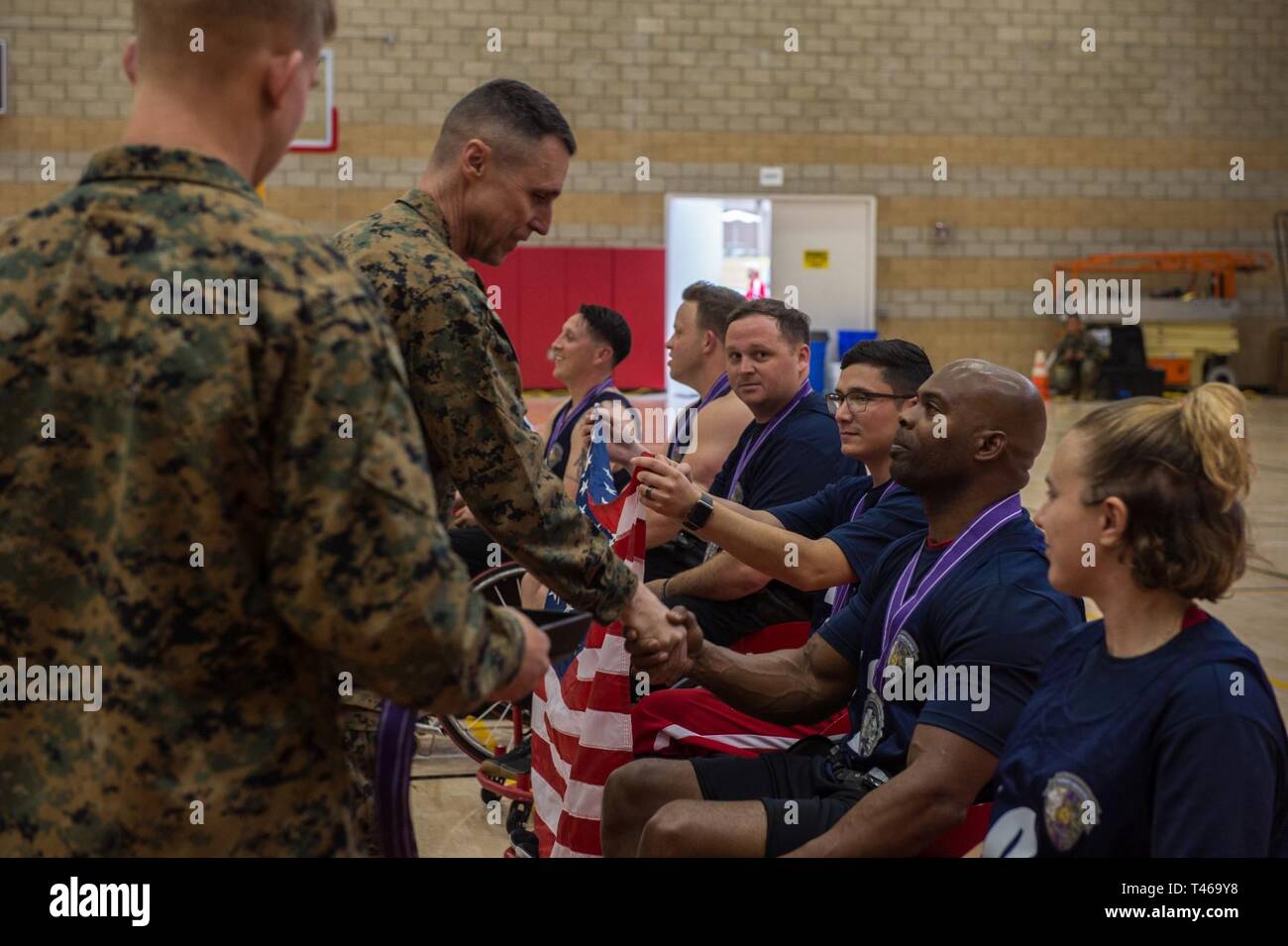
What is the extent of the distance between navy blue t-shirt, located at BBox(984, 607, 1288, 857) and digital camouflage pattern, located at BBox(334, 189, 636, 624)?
836 mm

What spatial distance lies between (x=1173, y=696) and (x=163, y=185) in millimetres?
1545

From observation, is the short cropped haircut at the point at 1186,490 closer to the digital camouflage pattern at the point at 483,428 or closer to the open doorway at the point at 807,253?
the digital camouflage pattern at the point at 483,428

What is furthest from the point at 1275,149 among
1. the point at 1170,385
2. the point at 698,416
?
the point at 698,416

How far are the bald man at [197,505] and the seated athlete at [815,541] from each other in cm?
199

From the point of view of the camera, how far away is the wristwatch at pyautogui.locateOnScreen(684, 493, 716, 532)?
350 centimetres

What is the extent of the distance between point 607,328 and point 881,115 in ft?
45.6

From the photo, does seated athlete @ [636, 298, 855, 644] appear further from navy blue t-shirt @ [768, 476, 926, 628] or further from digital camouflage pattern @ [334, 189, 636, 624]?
digital camouflage pattern @ [334, 189, 636, 624]

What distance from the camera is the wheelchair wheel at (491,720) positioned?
4.27 meters

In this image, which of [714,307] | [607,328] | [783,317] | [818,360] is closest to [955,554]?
[783,317]

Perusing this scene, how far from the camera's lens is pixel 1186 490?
205cm

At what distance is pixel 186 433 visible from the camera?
4.46 ft

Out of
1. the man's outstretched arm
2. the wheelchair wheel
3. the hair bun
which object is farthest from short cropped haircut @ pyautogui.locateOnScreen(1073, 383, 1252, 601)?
the wheelchair wheel

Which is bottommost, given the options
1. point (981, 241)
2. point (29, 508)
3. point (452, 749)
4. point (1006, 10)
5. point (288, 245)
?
point (452, 749)

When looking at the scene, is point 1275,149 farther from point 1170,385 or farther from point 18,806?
point 18,806
